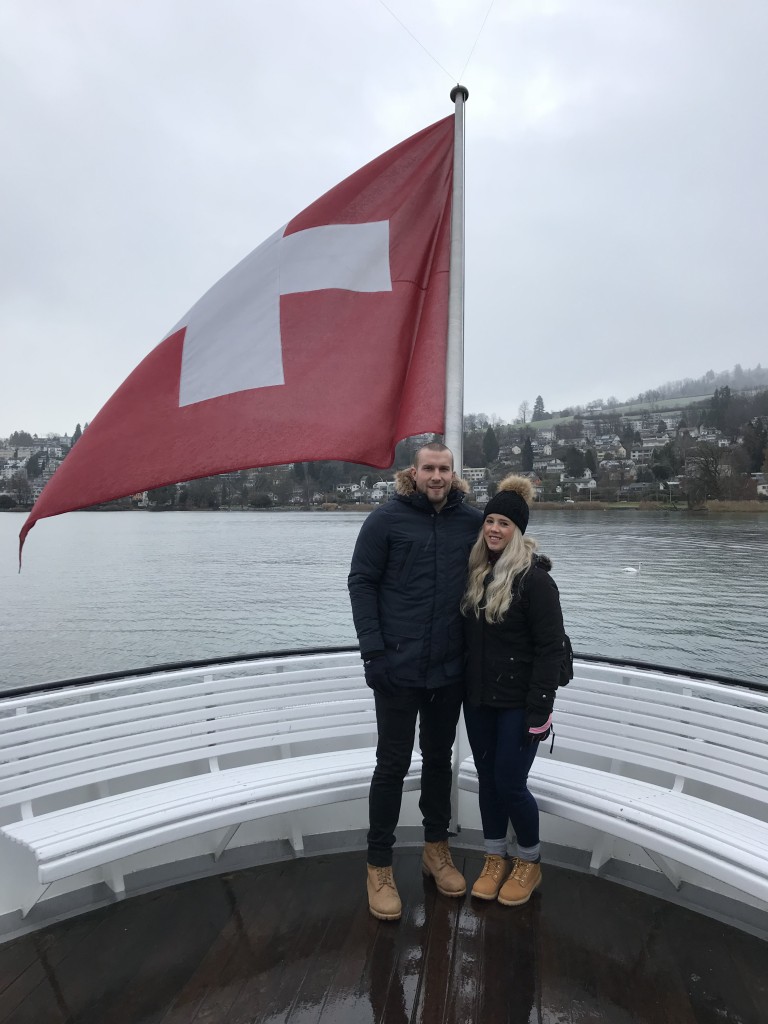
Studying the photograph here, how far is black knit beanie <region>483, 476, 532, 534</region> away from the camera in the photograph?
8.51ft

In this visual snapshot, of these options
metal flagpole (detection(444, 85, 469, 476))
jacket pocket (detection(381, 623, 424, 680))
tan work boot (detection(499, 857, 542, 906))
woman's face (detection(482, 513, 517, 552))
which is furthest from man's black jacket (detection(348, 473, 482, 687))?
tan work boot (detection(499, 857, 542, 906))

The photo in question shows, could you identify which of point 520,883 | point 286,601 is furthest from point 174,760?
point 286,601

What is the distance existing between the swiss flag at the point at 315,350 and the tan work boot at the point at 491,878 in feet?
5.06

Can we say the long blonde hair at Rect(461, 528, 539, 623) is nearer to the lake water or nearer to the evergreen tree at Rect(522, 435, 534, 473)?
the lake water

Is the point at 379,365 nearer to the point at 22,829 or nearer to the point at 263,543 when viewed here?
the point at 22,829

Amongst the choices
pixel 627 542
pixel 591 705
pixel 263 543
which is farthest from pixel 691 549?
pixel 591 705

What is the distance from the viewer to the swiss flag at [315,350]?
2.69 meters

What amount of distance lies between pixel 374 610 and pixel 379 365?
96 cm

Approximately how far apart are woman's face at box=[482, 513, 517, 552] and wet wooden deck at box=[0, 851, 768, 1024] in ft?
4.26

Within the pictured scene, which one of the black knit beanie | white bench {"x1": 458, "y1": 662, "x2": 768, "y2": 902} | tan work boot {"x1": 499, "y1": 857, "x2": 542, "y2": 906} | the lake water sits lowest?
the lake water

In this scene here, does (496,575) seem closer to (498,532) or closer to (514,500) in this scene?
(498,532)

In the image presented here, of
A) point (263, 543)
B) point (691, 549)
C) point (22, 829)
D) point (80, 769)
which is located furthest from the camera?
point (263, 543)

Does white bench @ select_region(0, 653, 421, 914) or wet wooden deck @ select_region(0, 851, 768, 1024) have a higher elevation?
white bench @ select_region(0, 653, 421, 914)

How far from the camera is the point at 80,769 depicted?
2793 millimetres
